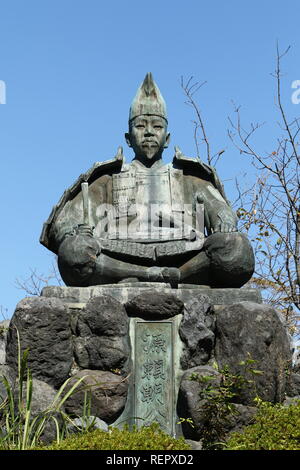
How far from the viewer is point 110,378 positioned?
250 inches

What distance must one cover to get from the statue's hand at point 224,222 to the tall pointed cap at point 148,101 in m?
1.11

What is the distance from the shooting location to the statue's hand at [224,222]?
23.1 feet

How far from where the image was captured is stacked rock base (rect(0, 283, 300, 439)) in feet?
20.7

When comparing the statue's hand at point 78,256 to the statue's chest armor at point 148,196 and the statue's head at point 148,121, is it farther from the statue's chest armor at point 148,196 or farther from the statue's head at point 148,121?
the statue's head at point 148,121

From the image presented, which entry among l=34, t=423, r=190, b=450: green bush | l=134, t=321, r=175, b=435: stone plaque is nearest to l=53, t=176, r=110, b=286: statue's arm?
l=134, t=321, r=175, b=435: stone plaque

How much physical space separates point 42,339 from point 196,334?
1.19 metres

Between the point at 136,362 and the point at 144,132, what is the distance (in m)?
2.21

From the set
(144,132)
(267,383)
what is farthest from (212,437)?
(144,132)

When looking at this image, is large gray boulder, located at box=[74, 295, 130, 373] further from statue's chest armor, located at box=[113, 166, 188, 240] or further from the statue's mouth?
the statue's mouth

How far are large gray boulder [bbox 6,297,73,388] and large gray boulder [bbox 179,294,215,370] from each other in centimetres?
92

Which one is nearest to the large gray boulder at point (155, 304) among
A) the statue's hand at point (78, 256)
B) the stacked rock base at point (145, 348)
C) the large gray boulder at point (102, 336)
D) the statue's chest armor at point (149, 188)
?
the stacked rock base at point (145, 348)

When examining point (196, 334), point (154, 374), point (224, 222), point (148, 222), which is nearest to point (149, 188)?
point (148, 222)

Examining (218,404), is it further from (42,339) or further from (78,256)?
(78,256)
